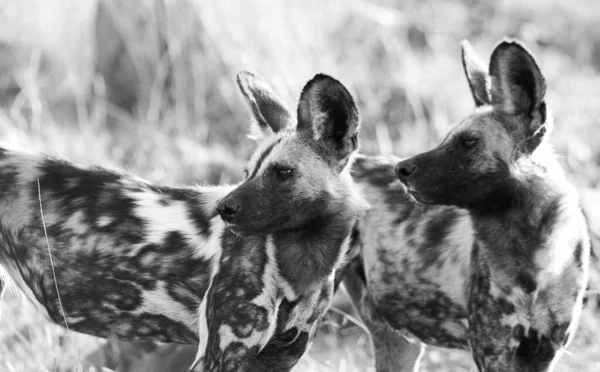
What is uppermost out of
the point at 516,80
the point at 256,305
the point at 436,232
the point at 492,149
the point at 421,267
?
the point at 516,80

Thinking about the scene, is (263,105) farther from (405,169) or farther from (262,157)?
(405,169)

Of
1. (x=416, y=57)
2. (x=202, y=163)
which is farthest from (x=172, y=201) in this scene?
(x=416, y=57)

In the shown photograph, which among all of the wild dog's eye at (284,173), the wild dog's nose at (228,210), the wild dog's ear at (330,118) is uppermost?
the wild dog's ear at (330,118)

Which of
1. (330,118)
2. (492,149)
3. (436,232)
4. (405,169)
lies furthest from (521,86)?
(436,232)

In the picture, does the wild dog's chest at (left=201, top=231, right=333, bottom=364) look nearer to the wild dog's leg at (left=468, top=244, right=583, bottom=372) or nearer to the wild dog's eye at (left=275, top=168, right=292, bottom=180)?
the wild dog's eye at (left=275, top=168, right=292, bottom=180)

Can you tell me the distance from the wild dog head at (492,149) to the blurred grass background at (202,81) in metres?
1.72

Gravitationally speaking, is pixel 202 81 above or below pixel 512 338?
below

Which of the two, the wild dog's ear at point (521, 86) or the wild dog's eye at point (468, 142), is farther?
the wild dog's eye at point (468, 142)

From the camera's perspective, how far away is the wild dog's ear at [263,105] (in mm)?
4051

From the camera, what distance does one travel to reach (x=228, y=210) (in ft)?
11.9

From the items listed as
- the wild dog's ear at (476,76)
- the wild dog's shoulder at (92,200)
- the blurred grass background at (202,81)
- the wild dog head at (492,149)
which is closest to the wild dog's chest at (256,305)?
the wild dog's shoulder at (92,200)

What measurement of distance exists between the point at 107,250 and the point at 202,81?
322 centimetres

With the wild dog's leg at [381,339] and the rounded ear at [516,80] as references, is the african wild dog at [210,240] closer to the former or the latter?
the rounded ear at [516,80]

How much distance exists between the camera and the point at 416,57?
844cm
